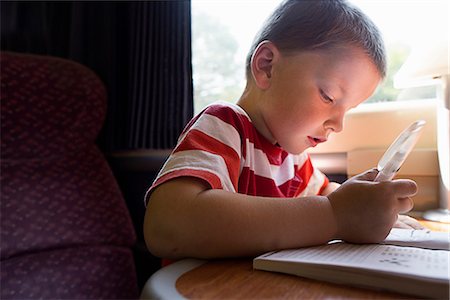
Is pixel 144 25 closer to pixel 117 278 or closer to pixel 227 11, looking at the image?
pixel 227 11

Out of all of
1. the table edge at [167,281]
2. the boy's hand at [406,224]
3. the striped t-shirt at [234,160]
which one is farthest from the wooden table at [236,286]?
the boy's hand at [406,224]

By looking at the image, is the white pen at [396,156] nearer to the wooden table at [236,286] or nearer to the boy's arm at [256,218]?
the boy's arm at [256,218]

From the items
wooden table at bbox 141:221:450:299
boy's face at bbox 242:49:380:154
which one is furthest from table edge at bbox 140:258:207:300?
boy's face at bbox 242:49:380:154

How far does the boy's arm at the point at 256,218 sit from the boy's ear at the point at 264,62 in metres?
0.26

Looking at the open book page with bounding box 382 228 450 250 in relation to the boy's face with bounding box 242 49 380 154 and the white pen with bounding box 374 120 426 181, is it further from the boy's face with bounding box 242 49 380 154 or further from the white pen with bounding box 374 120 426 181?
the boy's face with bounding box 242 49 380 154

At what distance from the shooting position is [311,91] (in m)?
0.60

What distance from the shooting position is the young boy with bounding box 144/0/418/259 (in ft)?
1.36

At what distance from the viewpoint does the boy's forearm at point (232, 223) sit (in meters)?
0.41

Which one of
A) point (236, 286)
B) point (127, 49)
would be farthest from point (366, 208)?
point (127, 49)

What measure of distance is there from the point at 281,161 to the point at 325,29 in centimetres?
25

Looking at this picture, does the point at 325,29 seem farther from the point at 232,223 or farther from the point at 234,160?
the point at 232,223

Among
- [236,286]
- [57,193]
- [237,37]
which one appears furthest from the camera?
[237,37]

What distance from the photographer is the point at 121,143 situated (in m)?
1.42

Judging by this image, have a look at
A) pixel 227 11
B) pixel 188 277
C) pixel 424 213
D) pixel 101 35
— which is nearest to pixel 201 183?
pixel 188 277
